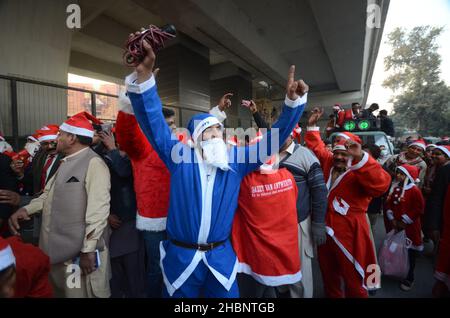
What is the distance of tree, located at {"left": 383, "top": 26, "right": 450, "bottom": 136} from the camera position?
25266mm

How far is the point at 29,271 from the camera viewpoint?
1.32 m

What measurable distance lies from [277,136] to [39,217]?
7.71 feet

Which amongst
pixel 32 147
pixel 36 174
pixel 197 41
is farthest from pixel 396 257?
pixel 197 41

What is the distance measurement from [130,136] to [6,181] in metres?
1.52

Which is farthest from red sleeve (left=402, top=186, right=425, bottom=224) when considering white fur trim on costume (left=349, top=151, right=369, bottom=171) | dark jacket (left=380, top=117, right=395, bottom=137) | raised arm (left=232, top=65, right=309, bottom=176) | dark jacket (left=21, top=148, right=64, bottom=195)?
dark jacket (left=21, top=148, right=64, bottom=195)

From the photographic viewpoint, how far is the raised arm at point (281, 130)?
1.56m

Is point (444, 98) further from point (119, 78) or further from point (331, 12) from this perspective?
point (119, 78)

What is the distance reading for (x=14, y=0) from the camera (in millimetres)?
4656

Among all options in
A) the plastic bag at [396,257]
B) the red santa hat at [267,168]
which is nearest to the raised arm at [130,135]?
the red santa hat at [267,168]

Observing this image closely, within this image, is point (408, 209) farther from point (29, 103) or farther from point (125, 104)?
point (29, 103)

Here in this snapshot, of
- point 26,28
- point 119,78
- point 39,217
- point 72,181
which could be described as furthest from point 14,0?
point 119,78

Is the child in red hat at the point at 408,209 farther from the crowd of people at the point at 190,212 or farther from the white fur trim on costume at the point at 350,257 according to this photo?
the white fur trim on costume at the point at 350,257

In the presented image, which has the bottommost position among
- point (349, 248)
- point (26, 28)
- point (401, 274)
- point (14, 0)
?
point (401, 274)

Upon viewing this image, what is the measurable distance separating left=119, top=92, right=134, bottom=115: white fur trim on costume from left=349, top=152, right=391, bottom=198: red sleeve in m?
1.93
